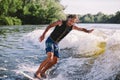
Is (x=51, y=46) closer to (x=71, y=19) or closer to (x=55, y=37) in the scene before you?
(x=55, y=37)

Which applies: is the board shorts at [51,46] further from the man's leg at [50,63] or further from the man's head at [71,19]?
the man's head at [71,19]

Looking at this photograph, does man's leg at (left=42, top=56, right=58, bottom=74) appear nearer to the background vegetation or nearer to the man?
the man

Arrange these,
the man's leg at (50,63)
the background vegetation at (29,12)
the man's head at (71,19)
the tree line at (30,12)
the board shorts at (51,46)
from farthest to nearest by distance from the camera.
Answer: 1. the tree line at (30,12)
2. the background vegetation at (29,12)
3. the man's leg at (50,63)
4. the board shorts at (51,46)
5. the man's head at (71,19)

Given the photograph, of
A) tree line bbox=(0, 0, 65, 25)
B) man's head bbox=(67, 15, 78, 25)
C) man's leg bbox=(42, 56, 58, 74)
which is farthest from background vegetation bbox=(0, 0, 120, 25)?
man's head bbox=(67, 15, 78, 25)

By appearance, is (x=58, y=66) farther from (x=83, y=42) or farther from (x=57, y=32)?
(x=83, y=42)

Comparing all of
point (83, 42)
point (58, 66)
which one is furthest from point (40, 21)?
point (58, 66)

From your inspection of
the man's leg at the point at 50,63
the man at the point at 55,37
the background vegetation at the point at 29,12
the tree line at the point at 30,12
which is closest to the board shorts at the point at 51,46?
the man at the point at 55,37

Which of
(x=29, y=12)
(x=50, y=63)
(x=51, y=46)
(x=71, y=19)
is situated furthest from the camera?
(x=29, y=12)

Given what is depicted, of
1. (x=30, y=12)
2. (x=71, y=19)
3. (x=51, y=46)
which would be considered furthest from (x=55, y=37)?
(x=30, y=12)

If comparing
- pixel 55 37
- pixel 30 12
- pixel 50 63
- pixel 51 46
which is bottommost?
pixel 30 12

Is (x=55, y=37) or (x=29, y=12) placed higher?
(x=55, y=37)

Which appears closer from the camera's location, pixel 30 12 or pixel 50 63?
pixel 50 63

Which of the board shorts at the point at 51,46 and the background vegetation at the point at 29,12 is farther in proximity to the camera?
the background vegetation at the point at 29,12

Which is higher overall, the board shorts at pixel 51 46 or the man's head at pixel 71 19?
the man's head at pixel 71 19
